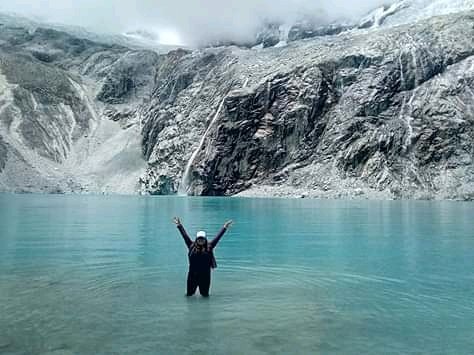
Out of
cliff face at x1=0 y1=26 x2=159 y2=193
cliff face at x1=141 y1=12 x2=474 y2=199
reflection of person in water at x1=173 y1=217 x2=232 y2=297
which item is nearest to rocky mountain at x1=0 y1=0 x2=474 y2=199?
cliff face at x1=141 y1=12 x2=474 y2=199

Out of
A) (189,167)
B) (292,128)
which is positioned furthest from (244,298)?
(189,167)

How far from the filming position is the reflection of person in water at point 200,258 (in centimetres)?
1538

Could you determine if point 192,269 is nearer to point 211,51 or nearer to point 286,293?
point 286,293

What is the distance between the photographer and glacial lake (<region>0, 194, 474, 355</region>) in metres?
11.8

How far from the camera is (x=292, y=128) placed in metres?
129

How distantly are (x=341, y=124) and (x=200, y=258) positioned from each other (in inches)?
4475

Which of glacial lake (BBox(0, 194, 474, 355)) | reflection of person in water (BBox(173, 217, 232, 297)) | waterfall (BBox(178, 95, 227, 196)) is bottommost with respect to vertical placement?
glacial lake (BBox(0, 194, 474, 355))

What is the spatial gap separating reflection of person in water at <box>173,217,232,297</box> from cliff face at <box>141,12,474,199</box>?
321ft

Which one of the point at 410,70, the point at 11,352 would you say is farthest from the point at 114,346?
the point at 410,70

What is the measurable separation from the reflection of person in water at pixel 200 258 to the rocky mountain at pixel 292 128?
9759 centimetres

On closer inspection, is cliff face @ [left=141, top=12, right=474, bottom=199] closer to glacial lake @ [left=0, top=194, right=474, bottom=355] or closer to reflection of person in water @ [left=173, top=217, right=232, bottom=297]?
glacial lake @ [left=0, top=194, right=474, bottom=355]

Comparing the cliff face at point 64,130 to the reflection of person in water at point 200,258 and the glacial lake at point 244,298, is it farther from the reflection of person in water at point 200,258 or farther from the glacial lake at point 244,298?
the reflection of person in water at point 200,258

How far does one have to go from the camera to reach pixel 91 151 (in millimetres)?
162625

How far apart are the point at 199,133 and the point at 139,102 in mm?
55061
